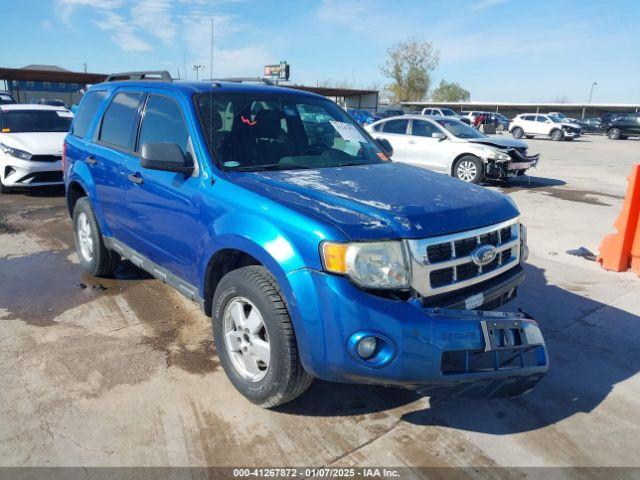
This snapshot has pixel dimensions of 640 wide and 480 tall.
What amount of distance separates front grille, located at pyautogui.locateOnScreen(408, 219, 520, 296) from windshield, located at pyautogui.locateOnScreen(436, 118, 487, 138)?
965 centimetres

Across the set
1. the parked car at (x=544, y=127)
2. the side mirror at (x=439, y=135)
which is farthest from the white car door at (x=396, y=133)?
the parked car at (x=544, y=127)

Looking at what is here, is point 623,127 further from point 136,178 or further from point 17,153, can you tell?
point 136,178

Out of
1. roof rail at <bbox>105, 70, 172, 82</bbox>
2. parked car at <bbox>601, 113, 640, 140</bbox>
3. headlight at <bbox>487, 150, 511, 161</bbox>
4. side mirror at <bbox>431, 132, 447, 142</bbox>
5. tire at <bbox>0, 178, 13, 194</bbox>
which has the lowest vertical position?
tire at <bbox>0, 178, 13, 194</bbox>

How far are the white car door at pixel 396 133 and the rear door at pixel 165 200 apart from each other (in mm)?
9063

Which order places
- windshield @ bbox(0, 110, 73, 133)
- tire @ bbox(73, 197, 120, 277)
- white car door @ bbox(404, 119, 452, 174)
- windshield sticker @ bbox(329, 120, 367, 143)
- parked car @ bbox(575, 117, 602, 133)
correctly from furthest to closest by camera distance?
1. parked car @ bbox(575, 117, 602, 133)
2. white car door @ bbox(404, 119, 452, 174)
3. windshield @ bbox(0, 110, 73, 133)
4. tire @ bbox(73, 197, 120, 277)
5. windshield sticker @ bbox(329, 120, 367, 143)

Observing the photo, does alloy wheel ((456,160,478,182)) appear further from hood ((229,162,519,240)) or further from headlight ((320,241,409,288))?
headlight ((320,241,409,288))

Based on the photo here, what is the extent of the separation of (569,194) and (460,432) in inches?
391

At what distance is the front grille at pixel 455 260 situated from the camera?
8.10 ft

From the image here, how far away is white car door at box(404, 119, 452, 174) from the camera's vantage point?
12.0m

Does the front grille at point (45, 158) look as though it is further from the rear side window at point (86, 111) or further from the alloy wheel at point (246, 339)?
the alloy wheel at point (246, 339)

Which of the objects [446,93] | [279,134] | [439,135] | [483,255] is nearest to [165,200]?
[279,134]

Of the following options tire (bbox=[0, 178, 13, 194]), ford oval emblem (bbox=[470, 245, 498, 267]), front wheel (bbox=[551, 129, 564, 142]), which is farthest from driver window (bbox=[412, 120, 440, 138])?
front wheel (bbox=[551, 129, 564, 142])

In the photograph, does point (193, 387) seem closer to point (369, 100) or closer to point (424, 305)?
point (424, 305)

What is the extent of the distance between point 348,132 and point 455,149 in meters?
8.34
